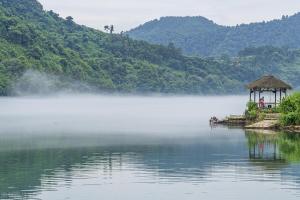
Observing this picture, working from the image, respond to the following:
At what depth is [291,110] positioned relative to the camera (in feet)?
250

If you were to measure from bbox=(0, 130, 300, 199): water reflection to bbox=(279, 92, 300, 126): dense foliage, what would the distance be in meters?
6.52

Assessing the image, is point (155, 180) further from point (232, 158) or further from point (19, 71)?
point (19, 71)

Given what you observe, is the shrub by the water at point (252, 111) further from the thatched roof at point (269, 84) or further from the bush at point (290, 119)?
the bush at point (290, 119)

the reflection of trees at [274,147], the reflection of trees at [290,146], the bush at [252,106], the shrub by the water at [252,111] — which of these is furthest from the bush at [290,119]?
the bush at [252,106]

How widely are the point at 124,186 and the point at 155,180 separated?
238cm

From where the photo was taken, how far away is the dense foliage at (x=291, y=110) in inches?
2943

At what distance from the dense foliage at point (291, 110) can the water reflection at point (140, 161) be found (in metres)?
6.52

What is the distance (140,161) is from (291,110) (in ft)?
105

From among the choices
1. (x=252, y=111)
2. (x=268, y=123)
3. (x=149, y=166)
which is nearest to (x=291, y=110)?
(x=268, y=123)

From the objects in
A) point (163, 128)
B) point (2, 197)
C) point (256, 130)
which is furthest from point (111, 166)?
point (163, 128)

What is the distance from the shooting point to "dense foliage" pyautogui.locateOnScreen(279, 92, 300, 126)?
74750 millimetres

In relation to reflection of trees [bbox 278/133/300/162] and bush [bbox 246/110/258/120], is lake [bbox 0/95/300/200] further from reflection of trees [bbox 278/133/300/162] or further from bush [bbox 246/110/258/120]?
bush [bbox 246/110/258/120]

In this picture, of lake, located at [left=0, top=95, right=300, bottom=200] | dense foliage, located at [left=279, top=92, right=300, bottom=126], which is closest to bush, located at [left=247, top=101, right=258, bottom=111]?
dense foliage, located at [left=279, top=92, right=300, bottom=126]

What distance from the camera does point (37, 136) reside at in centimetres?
6988
